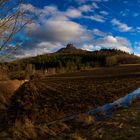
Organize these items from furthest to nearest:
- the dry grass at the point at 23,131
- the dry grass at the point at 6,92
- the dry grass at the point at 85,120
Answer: the dry grass at the point at 6,92
the dry grass at the point at 85,120
the dry grass at the point at 23,131

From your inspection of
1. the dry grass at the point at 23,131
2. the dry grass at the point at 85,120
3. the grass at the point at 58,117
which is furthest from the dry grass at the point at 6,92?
the dry grass at the point at 23,131

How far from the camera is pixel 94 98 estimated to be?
33.2 m

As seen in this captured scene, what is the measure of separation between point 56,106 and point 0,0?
805 inches

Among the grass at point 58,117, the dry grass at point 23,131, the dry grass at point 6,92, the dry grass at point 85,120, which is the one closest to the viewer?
the dry grass at point 23,131

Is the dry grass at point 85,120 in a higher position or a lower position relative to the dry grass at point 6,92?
lower

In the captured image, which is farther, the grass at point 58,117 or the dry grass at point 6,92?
the dry grass at point 6,92

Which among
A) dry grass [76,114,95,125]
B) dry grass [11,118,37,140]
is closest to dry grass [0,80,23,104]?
dry grass [76,114,95,125]

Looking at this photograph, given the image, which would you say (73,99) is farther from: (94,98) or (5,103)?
(5,103)

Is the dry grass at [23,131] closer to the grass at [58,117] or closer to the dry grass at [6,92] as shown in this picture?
the grass at [58,117]

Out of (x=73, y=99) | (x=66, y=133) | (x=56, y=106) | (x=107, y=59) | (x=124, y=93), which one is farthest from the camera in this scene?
(x=107, y=59)

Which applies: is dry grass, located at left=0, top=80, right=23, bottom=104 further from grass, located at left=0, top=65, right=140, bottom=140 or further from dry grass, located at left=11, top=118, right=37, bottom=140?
dry grass, located at left=11, top=118, right=37, bottom=140

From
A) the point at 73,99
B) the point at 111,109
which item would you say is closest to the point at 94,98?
the point at 73,99

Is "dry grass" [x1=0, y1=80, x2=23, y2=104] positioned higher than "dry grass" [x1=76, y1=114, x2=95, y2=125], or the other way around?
"dry grass" [x1=0, y1=80, x2=23, y2=104]

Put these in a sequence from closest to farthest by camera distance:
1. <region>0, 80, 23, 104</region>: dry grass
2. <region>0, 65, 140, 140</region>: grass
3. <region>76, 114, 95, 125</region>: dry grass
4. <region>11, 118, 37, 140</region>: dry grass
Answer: <region>11, 118, 37, 140</region>: dry grass
<region>0, 65, 140, 140</region>: grass
<region>76, 114, 95, 125</region>: dry grass
<region>0, 80, 23, 104</region>: dry grass
